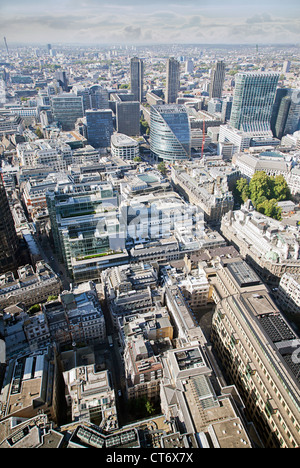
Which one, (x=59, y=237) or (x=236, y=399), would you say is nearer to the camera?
(x=236, y=399)

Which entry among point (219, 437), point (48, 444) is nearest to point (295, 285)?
point (219, 437)

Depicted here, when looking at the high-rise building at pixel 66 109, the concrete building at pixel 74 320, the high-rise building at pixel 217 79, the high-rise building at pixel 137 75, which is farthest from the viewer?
the high-rise building at pixel 137 75

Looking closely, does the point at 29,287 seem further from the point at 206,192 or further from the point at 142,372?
the point at 206,192

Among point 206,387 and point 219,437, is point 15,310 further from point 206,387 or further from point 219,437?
point 219,437

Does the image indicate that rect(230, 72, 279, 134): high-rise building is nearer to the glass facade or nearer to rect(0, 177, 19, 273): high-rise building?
the glass facade

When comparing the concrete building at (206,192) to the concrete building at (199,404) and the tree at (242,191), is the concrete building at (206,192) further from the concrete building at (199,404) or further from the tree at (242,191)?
the concrete building at (199,404)

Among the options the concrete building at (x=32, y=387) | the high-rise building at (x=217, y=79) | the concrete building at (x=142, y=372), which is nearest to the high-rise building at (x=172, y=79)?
the high-rise building at (x=217, y=79)
